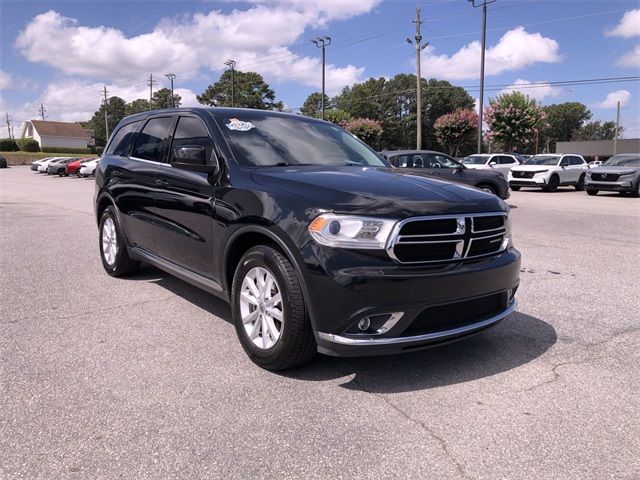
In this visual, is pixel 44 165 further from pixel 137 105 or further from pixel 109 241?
pixel 137 105

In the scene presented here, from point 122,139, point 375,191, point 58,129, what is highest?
point 58,129

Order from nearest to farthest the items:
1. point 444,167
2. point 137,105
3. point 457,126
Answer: point 444,167 → point 457,126 → point 137,105

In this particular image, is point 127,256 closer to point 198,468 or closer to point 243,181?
point 243,181

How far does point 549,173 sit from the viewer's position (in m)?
22.8

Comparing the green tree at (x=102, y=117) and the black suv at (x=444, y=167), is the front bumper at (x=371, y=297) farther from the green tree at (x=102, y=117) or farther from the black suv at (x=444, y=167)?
the green tree at (x=102, y=117)

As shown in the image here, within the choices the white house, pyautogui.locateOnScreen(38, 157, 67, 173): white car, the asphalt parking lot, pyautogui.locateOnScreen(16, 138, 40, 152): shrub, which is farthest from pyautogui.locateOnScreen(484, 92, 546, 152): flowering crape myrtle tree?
the white house

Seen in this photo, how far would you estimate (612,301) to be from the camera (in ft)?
Result: 17.4

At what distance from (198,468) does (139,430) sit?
0.52m

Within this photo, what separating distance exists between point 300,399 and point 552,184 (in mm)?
22715

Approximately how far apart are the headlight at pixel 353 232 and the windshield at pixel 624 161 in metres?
21.2

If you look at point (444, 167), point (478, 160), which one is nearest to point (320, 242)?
point (444, 167)

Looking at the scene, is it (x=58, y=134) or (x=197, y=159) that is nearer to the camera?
(x=197, y=159)

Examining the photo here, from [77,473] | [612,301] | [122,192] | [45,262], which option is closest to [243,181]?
[77,473]

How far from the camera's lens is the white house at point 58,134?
102688mm
